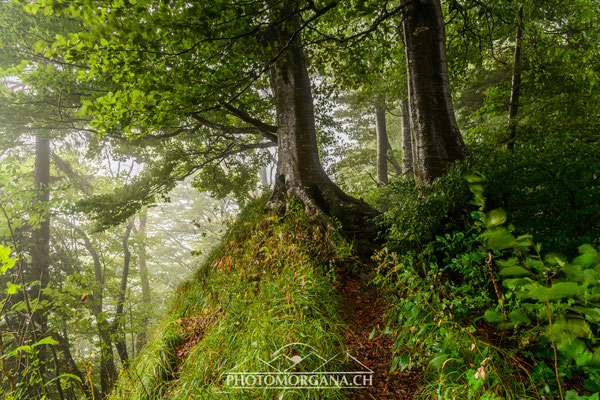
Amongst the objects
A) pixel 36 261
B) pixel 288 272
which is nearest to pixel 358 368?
pixel 288 272

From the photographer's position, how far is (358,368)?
2021 millimetres

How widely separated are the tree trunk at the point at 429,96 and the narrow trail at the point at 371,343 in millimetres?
1533

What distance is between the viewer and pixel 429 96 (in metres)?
3.07

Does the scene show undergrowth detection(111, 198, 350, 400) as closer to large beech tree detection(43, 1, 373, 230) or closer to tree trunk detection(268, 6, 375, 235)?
tree trunk detection(268, 6, 375, 235)

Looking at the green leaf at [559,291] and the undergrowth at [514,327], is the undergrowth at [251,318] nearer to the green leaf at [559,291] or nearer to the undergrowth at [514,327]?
the undergrowth at [514,327]

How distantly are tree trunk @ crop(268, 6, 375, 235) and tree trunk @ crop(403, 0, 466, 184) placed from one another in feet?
5.10

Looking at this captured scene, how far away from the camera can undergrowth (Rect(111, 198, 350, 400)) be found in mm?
2184

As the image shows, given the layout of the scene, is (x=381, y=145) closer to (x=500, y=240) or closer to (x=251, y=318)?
(x=251, y=318)

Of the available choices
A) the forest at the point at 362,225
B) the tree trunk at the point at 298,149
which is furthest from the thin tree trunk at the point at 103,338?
the tree trunk at the point at 298,149

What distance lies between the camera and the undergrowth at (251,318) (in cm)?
218

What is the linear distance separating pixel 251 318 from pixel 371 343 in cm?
121

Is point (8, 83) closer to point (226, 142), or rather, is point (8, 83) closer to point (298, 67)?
point (226, 142)

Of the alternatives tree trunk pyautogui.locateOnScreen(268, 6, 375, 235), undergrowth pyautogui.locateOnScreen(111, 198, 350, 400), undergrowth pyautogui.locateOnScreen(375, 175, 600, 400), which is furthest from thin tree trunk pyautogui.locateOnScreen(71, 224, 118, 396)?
tree trunk pyautogui.locateOnScreen(268, 6, 375, 235)

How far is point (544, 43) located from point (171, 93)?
5.78 m
